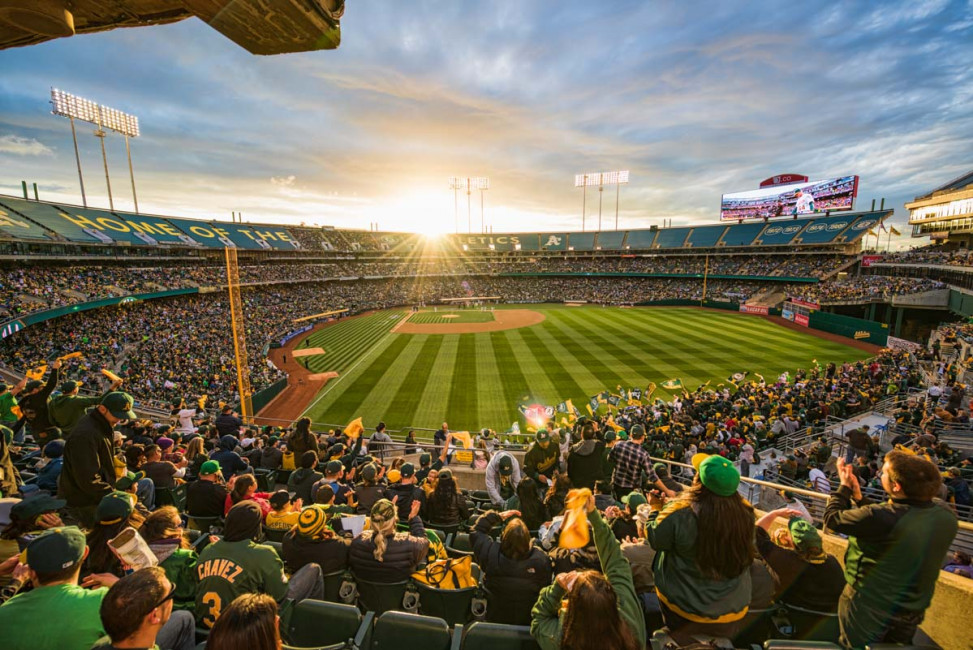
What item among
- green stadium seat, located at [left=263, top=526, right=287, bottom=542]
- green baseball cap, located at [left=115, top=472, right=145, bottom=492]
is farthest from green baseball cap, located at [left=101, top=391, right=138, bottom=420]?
green stadium seat, located at [left=263, top=526, right=287, bottom=542]

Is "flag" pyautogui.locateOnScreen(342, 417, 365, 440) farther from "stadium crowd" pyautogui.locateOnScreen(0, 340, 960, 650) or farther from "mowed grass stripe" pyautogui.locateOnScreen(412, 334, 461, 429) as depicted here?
"mowed grass stripe" pyautogui.locateOnScreen(412, 334, 461, 429)

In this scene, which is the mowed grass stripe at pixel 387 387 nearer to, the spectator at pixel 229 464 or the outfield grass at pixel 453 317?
the spectator at pixel 229 464

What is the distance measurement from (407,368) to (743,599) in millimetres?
26066

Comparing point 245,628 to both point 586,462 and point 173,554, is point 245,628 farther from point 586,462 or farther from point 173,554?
point 586,462

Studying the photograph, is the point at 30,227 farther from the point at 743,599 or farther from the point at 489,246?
the point at 489,246

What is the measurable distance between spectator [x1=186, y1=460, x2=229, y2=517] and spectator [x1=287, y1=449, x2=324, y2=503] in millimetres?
1026

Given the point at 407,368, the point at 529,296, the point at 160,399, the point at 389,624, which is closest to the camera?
the point at 389,624

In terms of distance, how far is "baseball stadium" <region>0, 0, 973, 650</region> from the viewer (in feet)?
8.56

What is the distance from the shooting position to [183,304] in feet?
127

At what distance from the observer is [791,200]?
201 feet

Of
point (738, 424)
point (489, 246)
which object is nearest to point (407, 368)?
point (738, 424)

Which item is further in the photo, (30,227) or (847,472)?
(30,227)

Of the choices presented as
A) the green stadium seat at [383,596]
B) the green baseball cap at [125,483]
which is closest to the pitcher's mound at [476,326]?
the green baseball cap at [125,483]

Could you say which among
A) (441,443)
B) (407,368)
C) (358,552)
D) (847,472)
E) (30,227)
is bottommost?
A: (407,368)
